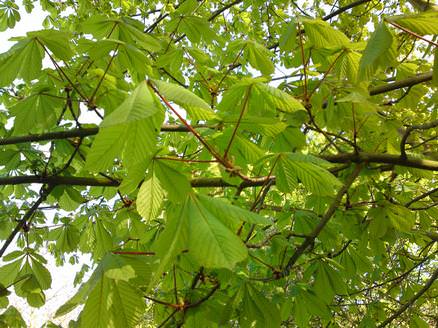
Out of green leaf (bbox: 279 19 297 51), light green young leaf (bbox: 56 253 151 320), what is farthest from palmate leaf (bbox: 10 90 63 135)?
green leaf (bbox: 279 19 297 51)

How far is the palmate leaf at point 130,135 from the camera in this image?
0.69 metres

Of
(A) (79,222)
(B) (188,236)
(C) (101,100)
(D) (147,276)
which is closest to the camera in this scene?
(B) (188,236)

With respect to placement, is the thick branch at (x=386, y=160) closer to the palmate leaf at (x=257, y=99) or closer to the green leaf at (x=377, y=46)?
the palmate leaf at (x=257, y=99)

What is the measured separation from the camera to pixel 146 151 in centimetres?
92

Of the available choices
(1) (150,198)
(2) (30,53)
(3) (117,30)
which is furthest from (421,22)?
(2) (30,53)

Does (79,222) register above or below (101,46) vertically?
below

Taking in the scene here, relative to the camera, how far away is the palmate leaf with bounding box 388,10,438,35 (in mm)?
1001

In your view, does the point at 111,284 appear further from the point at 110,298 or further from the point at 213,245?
the point at 213,245

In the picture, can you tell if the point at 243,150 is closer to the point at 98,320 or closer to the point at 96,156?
the point at 96,156

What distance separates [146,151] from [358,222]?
1.53 metres

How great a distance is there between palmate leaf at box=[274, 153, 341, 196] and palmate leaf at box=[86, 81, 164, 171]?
16.1 inches

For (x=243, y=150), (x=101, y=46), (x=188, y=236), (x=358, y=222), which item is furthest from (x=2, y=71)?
(x=358, y=222)

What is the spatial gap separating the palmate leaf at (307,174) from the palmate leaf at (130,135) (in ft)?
1.34

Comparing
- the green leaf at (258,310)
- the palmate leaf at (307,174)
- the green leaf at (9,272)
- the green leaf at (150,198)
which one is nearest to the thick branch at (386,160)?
the palmate leaf at (307,174)
